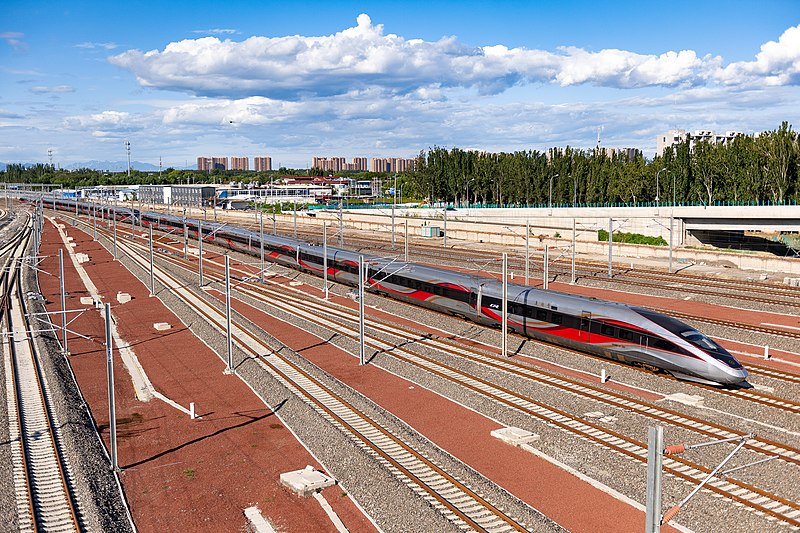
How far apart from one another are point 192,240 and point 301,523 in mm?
84510

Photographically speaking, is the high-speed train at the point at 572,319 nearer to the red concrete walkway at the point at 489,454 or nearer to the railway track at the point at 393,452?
the red concrete walkway at the point at 489,454

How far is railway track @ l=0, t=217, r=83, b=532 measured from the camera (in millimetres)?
19875

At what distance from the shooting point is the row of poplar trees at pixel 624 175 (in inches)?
3469

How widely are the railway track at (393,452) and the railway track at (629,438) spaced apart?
17.8ft

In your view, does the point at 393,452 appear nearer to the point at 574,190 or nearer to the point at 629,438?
the point at 629,438

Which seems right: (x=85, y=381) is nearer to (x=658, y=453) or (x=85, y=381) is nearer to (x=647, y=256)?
(x=658, y=453)

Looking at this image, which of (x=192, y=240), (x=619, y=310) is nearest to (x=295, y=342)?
(x=619, y=310)

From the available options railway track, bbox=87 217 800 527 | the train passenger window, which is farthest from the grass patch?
the train passenger window

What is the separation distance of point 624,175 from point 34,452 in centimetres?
9868

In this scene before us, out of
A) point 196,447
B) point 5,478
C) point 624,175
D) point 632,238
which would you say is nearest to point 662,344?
point 196,447

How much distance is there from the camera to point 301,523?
61.4 feet

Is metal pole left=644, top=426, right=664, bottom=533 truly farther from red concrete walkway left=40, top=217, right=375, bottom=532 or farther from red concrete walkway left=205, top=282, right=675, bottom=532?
red concrete walkway left=40, top=217, right=375, bottom=532

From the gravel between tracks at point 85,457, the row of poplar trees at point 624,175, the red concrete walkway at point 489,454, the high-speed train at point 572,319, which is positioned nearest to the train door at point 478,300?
the high-speed train at point 572,319

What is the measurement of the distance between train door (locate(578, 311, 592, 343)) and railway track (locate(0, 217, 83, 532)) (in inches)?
897
